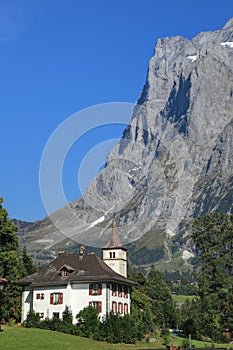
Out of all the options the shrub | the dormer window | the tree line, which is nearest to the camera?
the tree line

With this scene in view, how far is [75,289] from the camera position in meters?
64.3

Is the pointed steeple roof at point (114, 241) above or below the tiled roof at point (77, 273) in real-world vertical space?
above

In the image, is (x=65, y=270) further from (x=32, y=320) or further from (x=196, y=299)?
(x=196, y=299)

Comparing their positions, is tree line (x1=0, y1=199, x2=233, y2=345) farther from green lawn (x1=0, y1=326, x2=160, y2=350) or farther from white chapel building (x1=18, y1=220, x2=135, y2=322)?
green lawn (x1=0, y1=326, x2=160, y2=350)

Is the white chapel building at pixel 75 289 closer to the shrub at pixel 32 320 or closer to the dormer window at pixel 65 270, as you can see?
the dormer window at pixel 65 270

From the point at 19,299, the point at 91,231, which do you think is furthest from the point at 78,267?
the point at 91,231

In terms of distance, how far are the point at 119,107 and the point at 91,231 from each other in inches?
2599

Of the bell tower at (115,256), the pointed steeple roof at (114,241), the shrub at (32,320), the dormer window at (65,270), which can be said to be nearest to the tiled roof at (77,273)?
the dormer window at (65,270)

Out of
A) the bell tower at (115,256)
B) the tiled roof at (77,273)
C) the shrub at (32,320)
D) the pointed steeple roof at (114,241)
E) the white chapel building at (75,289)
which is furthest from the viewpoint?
the pointed steeple roof at (114,241)

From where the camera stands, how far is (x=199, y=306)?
7169cm

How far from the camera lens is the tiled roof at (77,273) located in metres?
64.2

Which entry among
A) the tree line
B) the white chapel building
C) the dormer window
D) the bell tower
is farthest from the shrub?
the bell tower

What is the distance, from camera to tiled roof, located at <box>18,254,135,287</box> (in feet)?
211

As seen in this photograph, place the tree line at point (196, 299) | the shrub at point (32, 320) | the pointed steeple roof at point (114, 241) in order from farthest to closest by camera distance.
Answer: the pointed steeple roof at point (114, 241) → the shrub at point (32, 320) → the tree line at point (196, 299)
